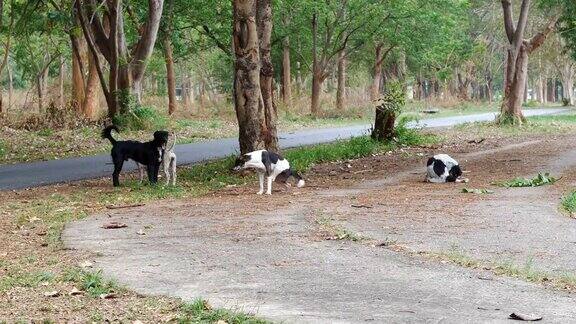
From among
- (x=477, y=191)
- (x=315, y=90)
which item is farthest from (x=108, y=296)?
(x=315, y=90)

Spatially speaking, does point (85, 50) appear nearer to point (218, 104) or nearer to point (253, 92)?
point (218, 104)

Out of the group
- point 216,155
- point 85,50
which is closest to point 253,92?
point 216,155

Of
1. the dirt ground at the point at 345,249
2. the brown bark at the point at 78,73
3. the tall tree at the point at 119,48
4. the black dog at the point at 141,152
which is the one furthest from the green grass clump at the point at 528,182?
the brown bark at the point at 78,73

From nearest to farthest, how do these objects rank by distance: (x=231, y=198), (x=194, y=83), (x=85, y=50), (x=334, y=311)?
(x=334, y=311)
(x=231, y=198)
(x=85, y=50)
(x=194, y=83)

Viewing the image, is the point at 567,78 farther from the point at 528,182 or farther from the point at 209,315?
the point at 209,315

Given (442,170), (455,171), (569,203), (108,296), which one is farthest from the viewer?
(455,171)

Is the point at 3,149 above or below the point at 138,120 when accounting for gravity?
below

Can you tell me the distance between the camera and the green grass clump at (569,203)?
12.5 meters

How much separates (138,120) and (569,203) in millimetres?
18781

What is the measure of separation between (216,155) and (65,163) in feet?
13.1

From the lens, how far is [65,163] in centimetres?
2148

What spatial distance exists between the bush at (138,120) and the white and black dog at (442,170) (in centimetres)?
1440

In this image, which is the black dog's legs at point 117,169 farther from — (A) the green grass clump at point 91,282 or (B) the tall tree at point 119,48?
(B) the tall tree at point 119,48

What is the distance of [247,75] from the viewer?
1739 centimetres
